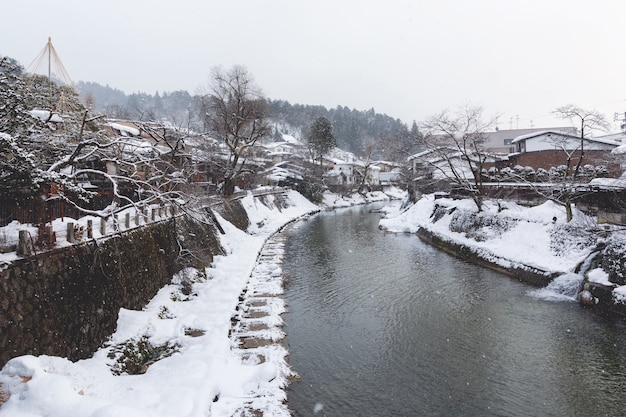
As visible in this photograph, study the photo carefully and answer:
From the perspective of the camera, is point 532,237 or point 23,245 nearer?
point 23,245

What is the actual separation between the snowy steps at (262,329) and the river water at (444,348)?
0.32m

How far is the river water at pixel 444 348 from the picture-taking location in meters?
7.15

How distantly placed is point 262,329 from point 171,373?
3263 mm

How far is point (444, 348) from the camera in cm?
931

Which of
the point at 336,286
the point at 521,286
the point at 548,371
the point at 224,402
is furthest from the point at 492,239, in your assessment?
the point at 224,402

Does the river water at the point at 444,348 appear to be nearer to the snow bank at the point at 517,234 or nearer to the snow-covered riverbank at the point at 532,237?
the snow-covered riverbank at the point at 532,237

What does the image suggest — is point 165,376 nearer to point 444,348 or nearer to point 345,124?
point 444,348

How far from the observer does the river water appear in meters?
7.15

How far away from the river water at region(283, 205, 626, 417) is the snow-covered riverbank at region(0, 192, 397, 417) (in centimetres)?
98

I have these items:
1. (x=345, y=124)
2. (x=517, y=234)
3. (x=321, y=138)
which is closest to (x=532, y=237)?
(x=517, y=234)

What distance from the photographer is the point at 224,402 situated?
689 centimetres

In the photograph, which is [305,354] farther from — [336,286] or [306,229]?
[306,229]

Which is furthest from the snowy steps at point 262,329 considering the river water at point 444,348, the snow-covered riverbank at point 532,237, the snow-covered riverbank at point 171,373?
the snow-covered riverbank at point 532,237

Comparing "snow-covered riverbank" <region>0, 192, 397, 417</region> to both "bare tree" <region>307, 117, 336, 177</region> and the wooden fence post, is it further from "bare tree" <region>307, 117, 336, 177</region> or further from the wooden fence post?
"bare tree" <region>307, 117, 336, 177</region>
